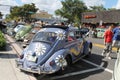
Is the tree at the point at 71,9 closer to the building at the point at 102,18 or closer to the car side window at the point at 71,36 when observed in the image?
the building at the point at 102,18

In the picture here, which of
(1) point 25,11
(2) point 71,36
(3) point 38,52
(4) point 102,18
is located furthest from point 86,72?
(1) point 25,11

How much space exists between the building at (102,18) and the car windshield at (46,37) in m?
38.6

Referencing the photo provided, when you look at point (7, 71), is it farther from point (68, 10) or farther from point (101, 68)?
point (68, 10)

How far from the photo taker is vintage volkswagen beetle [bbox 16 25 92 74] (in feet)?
26.5

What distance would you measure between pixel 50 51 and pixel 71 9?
261 feet

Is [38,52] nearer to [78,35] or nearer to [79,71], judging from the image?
[79,71]

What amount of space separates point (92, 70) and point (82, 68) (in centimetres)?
50

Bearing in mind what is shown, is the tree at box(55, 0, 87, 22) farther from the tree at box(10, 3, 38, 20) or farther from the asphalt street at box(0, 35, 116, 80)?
the asphalt street at box(0, 35, 116, 80)

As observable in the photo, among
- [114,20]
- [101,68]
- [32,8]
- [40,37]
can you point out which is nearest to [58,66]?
[40,37]

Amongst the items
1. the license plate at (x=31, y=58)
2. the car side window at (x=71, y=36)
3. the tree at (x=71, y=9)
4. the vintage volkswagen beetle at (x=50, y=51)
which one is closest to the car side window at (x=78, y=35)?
the vintage volkswagen beetle at (x=50, y=51)

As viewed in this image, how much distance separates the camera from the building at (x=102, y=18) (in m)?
51.5

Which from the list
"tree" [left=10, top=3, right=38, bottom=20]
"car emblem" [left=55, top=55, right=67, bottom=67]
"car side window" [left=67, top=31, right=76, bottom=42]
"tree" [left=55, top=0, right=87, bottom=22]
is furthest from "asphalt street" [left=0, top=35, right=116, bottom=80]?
"tree" [left=10, top=3, right=38, bottom=20]

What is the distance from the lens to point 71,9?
285 feet

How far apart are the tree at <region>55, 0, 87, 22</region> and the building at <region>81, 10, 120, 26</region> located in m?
19.7
